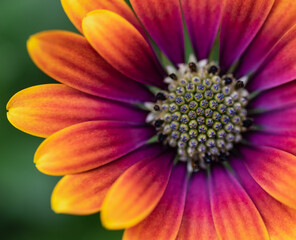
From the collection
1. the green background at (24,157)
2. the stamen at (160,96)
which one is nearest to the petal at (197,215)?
the stamen at (160,96)

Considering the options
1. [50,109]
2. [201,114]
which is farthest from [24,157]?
[201,114]

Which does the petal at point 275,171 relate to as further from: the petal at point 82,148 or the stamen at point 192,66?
the petal at point 82,148

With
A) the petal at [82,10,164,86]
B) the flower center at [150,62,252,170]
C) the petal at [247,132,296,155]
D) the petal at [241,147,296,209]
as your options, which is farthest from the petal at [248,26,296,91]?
the petal at [82,10,164,86]

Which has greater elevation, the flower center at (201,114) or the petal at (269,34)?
the petal at (269,34)

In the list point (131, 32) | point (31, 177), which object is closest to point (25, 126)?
point (131, 32)

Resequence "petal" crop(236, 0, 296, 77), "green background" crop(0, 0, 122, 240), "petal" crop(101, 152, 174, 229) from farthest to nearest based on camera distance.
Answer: "green background" crop(0, 0, 122, 240), "petal" crop(236, 0, 296, 77), "petal" crop(101, 152, 174, 229)

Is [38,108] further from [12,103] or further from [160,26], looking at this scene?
[160,26]

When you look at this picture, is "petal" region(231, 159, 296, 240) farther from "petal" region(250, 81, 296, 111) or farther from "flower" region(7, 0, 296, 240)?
"petal" region(250, 81, 296, 111)
